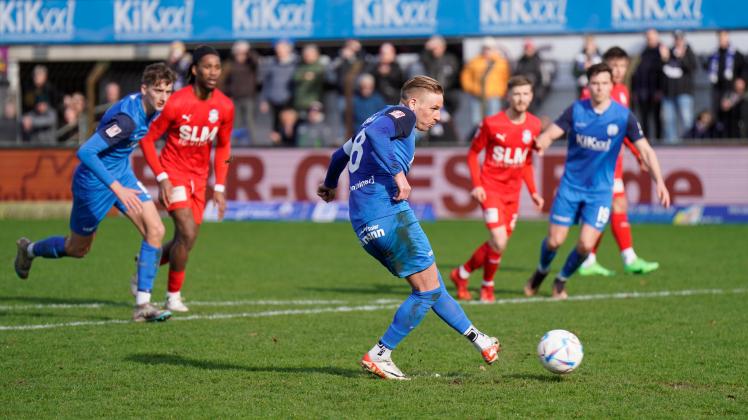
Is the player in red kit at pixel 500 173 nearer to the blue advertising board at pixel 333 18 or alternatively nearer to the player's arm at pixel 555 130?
the player's arm at pixel 555 130

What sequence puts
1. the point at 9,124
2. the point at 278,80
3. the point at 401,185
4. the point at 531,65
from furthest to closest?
the point at 9,124 → the point at 278,80 → the point at 531,65 → the point at 401,185

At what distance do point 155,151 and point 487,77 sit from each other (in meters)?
12.2

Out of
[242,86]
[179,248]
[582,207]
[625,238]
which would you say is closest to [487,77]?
[242,86]

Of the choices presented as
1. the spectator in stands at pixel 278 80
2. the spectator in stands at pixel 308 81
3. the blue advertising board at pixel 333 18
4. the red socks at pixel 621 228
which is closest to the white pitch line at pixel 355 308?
the red socks at pixel 621 228

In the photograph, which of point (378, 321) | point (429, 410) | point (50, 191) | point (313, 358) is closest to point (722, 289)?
point (378, 321)

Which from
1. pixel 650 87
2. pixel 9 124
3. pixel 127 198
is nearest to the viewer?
pixel 127 198

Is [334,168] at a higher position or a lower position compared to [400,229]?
higher

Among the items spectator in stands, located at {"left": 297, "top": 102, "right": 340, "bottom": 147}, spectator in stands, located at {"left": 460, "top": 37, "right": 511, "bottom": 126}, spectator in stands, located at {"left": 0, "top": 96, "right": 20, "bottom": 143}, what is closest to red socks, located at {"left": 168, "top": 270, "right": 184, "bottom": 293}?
spectator in stands, located at {"left": 297, "top": 102, "right": 340, "bottom": 147}

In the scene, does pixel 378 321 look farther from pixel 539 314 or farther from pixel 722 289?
pixel 722 289

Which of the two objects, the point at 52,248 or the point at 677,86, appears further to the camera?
the point at 677,86

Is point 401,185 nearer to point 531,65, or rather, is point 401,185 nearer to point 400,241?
point 400,241

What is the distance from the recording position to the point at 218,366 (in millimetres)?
7965

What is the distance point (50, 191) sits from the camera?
2273cm

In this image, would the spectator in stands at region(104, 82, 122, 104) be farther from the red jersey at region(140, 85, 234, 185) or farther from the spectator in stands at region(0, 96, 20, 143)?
the red jersey at region(140, 85, 234, 185)
